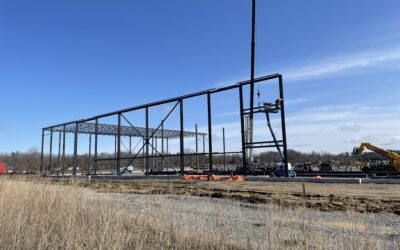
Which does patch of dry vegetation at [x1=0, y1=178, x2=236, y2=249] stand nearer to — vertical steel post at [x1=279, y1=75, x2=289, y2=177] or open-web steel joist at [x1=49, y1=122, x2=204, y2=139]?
vertical steel post at [x1=279, y1=75, x2=289, y2=177]

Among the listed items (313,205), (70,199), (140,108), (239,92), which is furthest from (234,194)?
(140,108)

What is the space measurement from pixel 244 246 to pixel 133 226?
253 centimetres

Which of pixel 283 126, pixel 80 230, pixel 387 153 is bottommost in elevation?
pixel 80 230

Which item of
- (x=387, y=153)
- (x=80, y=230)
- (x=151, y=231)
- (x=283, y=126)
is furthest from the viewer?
(x=387, y=153)

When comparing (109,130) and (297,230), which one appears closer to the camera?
(297,230)

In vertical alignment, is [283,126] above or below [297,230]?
above

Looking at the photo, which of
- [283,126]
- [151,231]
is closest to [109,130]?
[283,126]

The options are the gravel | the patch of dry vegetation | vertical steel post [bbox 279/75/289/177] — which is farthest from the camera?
vertical steel post [bbox 279/75/289/177]

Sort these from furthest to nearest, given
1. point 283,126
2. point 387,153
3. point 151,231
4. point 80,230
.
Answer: point 387,153 < point 283,126 < point 151,231 < point 80,230

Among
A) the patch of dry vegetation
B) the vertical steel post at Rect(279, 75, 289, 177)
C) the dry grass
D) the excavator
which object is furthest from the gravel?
the excavator

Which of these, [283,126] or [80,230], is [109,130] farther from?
[80,230]

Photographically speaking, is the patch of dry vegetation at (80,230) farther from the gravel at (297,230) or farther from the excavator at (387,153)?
the excavator at (387,153)

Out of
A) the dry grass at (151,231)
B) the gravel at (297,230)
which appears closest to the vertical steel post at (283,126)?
→ the gravel at (297,230)

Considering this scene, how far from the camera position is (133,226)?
300 inches
